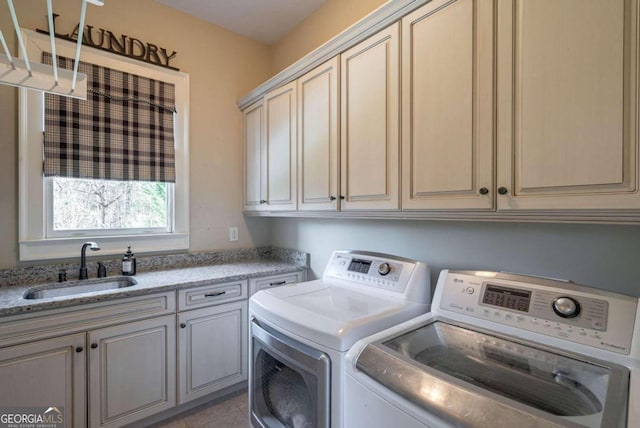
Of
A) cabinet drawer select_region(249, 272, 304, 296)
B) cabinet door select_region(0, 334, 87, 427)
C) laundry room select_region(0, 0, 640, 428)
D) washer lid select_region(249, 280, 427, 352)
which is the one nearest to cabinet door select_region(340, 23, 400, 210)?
laundry room select_region(0, 0, 640, 428)

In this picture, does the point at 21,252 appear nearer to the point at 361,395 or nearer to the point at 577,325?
the point at 361,395

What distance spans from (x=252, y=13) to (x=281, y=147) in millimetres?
1159

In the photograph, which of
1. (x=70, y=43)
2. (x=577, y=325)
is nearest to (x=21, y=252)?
(x=70, y=43)

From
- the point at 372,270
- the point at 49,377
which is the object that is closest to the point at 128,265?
the point at 49,377

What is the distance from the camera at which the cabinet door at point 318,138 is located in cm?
180

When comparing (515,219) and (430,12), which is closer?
(515,219)

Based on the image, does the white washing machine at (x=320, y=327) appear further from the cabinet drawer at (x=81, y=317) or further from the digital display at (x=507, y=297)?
the cabinet drawer at (x=81, y=317)

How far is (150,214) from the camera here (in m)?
2.33

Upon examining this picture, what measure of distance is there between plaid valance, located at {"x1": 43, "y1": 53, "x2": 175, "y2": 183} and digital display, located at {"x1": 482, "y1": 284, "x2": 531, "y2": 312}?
2.25 meters

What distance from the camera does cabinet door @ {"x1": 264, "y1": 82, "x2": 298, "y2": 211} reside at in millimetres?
2137

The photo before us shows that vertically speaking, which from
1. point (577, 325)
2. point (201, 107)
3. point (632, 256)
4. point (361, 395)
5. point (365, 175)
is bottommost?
point (361, 395)

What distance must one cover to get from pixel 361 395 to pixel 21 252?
2149 millimetres

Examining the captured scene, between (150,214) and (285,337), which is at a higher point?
(150,214)

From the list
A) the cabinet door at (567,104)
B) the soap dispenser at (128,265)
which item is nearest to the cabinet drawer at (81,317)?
the soap dispenser at (128,265)
